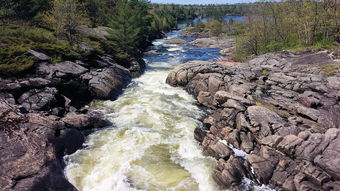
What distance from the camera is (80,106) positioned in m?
22.4

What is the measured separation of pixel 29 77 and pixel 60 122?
7772 millimetres

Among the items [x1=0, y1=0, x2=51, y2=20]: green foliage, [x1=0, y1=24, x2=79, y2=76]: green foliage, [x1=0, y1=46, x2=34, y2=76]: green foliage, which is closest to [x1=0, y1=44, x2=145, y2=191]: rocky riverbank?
[x1=0, y1=46, x2=34, y2=76]: green foliage

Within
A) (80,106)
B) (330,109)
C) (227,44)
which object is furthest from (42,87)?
(227,44)

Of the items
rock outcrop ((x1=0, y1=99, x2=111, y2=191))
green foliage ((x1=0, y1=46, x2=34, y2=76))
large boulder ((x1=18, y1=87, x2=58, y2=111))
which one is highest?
green foliage ((x1=0, y1=46, x2=34, y2=76))

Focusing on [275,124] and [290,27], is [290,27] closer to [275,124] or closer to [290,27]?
[290,27]

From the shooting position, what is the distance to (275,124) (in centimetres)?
1552

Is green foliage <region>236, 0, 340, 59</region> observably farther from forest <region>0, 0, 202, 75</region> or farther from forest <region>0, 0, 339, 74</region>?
forest <region>0, 0, 202, 75</region>

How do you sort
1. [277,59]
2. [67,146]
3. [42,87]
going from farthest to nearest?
[277,59] → [42,87] → [67,146]

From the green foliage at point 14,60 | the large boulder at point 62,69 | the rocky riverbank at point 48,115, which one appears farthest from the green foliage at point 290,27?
the green foliage at point 14,60

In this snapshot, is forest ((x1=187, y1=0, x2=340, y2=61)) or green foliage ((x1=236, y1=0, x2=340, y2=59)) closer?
forest ((x1=187, y1=0, x2=340, y2=61))

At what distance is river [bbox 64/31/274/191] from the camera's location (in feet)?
41.8

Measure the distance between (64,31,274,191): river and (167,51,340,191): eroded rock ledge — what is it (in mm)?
1381

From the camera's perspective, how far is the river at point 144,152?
12747 mm

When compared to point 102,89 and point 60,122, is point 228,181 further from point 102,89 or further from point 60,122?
point 102,89
